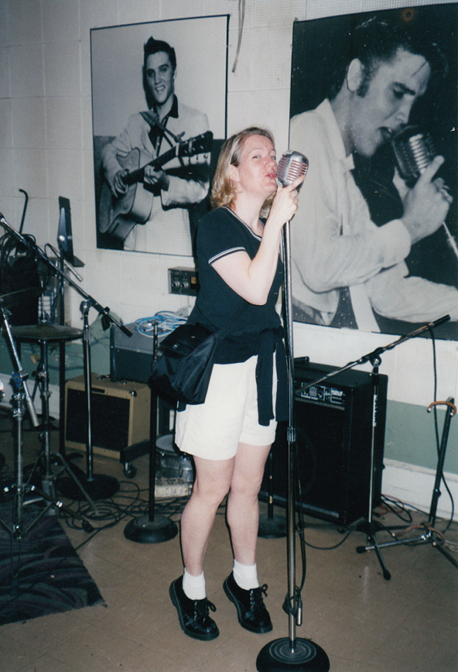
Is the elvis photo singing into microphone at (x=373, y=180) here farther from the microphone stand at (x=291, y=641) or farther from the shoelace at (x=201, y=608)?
the shoelace at (x=201, y=608)

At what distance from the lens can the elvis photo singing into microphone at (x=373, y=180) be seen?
259 cm

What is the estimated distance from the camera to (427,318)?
2.73 meters

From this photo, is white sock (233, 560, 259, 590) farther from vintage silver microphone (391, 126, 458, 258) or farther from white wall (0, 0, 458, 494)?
vintage silver microphone (391, 126, 458, 258)

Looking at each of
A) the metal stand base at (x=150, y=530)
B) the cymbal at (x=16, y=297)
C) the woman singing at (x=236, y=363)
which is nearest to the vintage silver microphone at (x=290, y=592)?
the woman singing at (x=236, y=363)

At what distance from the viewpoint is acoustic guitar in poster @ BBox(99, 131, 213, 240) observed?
10.8 feet

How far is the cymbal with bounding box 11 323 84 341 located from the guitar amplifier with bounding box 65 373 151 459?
71 centimetres

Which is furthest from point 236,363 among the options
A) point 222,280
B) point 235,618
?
point 235,618

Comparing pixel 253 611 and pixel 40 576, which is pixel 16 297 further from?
pixel 253 611

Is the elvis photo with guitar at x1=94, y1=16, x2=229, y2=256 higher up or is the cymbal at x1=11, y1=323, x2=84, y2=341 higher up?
the elvis photo with guitar at x1=94, y1=16, x2=229, y2=256

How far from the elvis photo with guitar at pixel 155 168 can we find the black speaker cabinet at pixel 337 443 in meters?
1.22

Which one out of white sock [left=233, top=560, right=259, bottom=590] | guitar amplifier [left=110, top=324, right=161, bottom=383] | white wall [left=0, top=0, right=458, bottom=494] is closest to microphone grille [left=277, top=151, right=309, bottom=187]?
white sock [left=233, top=560, right=259, bottom=590]

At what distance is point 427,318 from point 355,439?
2.11ft

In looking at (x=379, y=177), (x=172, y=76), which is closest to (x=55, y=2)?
(x=172, y=76)

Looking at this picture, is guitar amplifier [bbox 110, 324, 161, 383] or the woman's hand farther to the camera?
guitar amplifier [bbox 110, 324, 161, 383]
